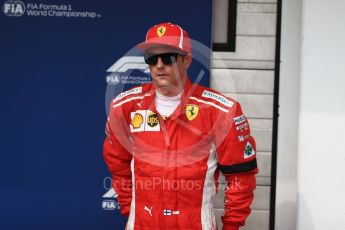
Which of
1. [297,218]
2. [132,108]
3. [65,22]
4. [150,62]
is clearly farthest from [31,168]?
[297,218]

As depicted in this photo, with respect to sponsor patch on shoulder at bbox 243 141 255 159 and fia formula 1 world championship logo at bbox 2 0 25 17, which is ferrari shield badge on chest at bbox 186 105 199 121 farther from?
fia formula 1 world championship logo at bbox 2 0 25 17

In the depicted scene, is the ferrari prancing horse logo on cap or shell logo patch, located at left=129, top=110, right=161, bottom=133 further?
shell logo patch, located at left=129, top=110, right=161, bottom=133

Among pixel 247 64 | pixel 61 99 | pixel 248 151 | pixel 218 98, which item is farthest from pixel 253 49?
pixel 61 99

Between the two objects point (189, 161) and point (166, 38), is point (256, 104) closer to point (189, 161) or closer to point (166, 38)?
point (189, 161)

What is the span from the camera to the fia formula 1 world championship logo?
13.0 feet

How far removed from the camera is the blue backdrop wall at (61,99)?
3916mm

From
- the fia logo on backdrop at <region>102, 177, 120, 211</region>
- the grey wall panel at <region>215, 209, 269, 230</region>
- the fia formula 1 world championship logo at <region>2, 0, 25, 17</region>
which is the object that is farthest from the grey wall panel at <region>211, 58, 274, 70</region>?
the fia formula 1 world championship logo at <region>2, 0, 25, 17</region>

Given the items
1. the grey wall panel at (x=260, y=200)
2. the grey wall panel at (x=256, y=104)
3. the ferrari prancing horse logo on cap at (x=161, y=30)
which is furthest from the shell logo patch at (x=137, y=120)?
the grey wall panel at (x=260, y=200)

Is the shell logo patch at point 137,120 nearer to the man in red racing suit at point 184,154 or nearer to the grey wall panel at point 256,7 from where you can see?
the man in red racing suit at point 184,154

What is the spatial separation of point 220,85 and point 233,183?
1.15 m

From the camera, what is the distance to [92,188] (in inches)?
159

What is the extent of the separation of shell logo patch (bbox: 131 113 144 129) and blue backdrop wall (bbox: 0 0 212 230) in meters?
1.00

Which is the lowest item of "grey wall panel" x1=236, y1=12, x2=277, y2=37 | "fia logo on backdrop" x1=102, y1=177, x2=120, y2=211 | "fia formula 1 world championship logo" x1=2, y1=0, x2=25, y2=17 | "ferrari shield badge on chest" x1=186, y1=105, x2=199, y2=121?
"fia logo on backdrop" x1=102, y1=177, x2=120, y2=211

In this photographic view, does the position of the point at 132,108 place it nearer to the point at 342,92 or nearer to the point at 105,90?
the point at 105,90
